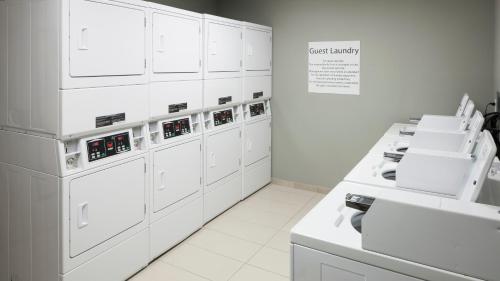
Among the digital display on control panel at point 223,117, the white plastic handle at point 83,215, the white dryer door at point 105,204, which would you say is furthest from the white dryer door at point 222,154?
the white plastic handle at point 83,215

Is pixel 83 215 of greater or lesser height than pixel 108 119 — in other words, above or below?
below

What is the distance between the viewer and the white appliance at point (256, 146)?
4.27 metres

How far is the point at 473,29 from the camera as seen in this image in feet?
11.7

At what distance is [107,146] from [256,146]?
2294mm

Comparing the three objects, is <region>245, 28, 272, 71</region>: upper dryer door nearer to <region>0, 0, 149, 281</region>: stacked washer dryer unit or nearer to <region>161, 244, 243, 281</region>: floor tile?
<region>0, 0, 149, 281</region>: stacked washer dryer unit

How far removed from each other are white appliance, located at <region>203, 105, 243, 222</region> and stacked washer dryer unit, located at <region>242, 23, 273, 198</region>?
0.16 meters

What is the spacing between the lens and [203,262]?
2949mm

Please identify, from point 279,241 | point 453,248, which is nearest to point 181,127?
point 279,241

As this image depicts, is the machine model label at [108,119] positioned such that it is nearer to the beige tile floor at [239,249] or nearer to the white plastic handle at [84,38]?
the white plastic handle at [84,38]

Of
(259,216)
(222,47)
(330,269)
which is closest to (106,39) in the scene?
(222,47)

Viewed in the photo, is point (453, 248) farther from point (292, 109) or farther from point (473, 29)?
point (292, 109)

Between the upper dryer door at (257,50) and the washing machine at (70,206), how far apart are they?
6.44 ft

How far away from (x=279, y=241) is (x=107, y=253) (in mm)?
1520

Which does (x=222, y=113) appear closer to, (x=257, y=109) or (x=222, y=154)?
(x=222, y=154)
